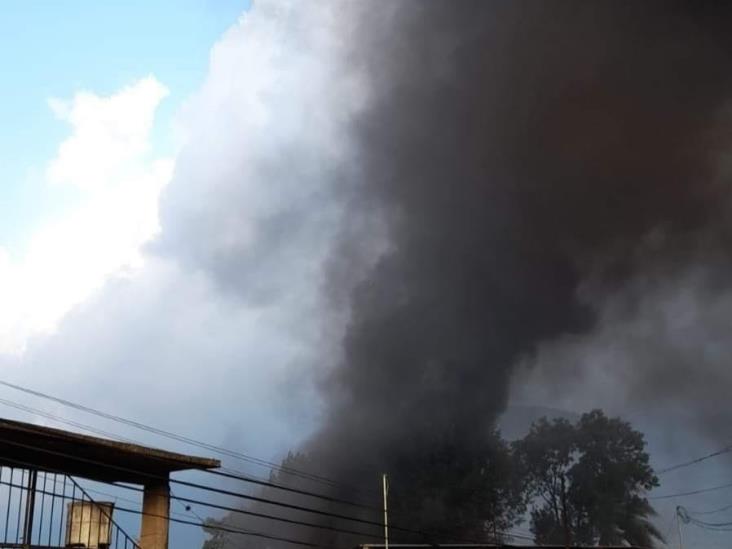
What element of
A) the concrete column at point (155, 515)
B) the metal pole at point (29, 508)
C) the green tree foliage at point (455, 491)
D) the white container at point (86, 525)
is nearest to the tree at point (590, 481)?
the green tree foliage at point (455, 491)

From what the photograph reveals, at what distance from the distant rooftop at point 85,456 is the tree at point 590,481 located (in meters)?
53.6

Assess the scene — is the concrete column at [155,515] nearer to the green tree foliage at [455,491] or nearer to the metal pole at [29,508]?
the metal pole at [29,508]

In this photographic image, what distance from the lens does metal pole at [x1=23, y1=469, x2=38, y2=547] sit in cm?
1966

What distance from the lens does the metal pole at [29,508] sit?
774 inches

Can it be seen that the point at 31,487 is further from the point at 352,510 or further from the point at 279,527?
the point at 279,527

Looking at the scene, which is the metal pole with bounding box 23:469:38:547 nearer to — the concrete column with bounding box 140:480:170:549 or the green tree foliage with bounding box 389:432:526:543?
the concrete column with bounding box 140:480:170:549

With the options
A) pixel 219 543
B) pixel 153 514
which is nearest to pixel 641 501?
pixel 219 543

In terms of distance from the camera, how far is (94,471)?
2350 cm

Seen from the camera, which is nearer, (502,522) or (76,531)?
(76,531)

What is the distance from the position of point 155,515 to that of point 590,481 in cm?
5565

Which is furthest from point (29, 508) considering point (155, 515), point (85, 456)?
point (155, 515)

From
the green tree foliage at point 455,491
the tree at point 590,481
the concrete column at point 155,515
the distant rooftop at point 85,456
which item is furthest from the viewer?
the tree at point 590,481

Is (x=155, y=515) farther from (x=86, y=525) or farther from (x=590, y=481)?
(x=590, y=481)

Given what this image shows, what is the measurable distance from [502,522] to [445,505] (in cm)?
772
